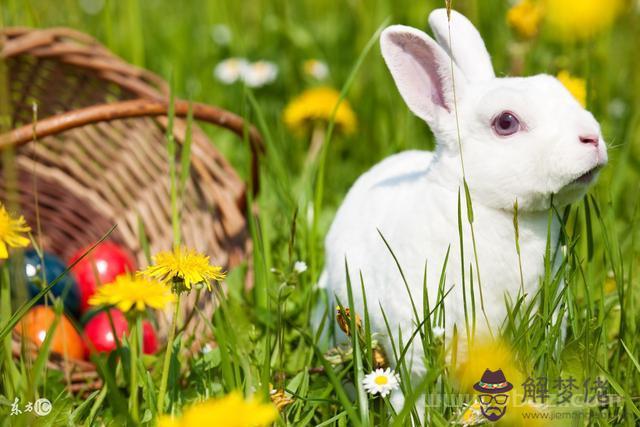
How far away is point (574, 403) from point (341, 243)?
2.11 feet

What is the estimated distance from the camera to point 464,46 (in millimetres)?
1768

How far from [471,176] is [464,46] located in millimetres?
331

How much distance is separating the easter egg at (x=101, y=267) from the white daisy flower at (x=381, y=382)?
1.13 metres

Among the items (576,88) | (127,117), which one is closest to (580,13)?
(576,88)

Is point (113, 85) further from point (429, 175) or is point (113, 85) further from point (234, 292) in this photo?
point (429, 175)

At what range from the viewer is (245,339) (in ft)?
6.00

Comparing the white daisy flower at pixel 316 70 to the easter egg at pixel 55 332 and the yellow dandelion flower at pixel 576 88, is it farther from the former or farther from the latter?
the easter egg at pixel 55 332

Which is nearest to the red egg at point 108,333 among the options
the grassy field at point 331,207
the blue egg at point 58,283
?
the blue egg at point 58,283

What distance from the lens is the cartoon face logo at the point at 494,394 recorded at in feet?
4.65

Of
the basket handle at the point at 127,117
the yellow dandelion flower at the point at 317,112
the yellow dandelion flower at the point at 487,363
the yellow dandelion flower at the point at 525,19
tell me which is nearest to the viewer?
the yellow dandelion flower at the point at 487,363

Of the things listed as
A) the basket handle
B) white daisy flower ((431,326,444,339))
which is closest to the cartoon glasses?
white daisy flower ((431,326,444,339))

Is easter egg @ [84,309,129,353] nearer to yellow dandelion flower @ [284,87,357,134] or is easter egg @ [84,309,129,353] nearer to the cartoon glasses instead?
yellow dandelion flower @ [284,87,357,134]

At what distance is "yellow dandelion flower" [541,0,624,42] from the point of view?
2.55 m

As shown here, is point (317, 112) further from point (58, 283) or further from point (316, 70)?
point (58, 283)
